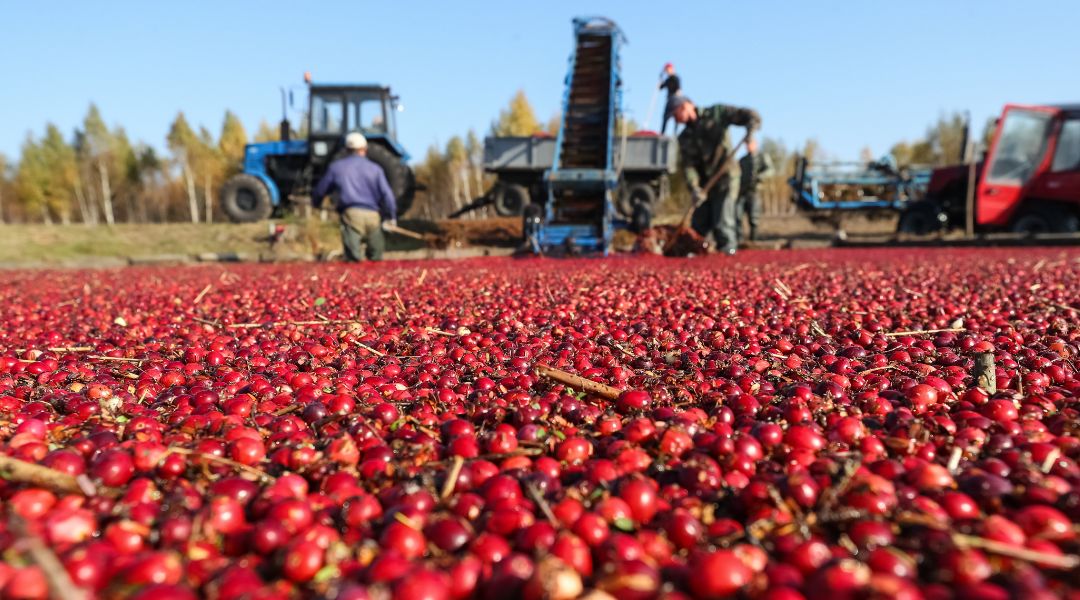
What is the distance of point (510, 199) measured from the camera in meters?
17.4

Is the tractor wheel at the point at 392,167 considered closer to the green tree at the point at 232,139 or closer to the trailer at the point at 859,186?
the trailer at the point at 859,186

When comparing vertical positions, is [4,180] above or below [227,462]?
above

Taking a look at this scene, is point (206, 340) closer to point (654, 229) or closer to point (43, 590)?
point (43, 590)

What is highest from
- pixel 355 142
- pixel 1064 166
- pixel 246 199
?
pixel 355 142

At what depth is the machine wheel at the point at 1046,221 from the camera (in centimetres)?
1315

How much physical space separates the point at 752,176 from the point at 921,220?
6.67 meters

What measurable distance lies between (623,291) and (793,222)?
24.3m

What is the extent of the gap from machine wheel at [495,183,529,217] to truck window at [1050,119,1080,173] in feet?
41.6

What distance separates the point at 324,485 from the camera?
1.51 metres

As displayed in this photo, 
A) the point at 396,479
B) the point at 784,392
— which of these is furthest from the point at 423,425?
the point at 784,392

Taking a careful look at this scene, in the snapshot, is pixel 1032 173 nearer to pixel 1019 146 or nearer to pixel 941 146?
pixel 1019 146

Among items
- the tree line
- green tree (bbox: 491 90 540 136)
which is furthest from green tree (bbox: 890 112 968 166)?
green tree (bbox: 491 90 540 136)

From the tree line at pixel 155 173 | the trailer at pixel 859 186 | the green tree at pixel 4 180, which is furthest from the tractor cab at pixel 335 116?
the green tree at pixel 4 180

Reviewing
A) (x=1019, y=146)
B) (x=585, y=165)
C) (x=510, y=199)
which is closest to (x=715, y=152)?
(x=585, y=165)
